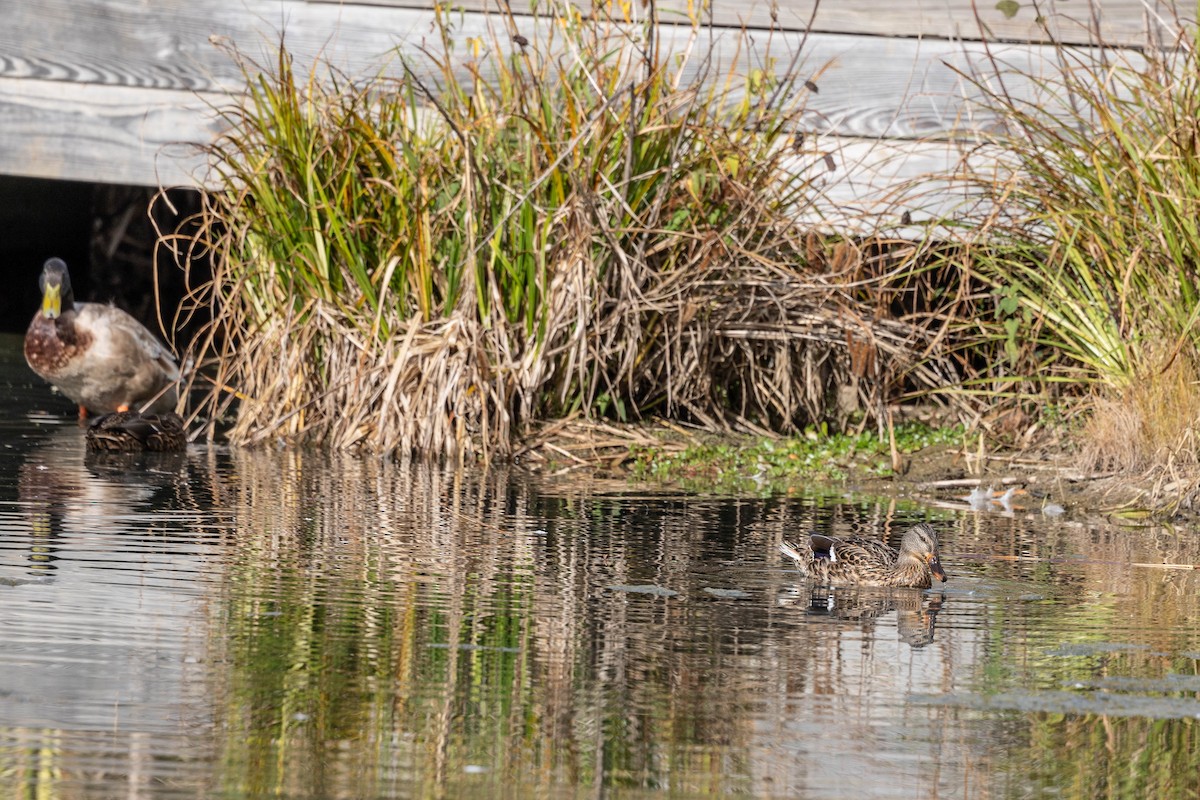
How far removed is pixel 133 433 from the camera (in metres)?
8.34

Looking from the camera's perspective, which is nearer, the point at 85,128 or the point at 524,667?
the point at 524,667

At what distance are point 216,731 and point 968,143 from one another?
25.2 ft

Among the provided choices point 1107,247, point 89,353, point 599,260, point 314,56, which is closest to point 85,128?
point 314,56

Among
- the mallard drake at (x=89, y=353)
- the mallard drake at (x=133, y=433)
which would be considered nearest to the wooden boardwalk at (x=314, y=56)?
the mallard drake at (x=89, y=353)

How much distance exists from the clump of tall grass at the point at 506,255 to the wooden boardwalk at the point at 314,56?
1623mm

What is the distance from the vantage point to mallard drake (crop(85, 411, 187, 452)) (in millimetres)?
8336

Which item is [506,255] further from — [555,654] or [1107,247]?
[555,654]

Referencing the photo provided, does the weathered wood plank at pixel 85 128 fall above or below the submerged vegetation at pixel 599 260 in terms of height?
above

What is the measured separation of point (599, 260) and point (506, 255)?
45 centimetres

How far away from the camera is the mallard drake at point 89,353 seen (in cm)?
980

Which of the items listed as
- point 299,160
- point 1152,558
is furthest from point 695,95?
point 1152,558

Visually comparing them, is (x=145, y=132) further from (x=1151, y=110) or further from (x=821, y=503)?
(x=1151, y=110)

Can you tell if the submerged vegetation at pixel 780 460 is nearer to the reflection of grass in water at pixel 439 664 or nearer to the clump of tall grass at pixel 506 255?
the clump of tall grass at pixel 506 255

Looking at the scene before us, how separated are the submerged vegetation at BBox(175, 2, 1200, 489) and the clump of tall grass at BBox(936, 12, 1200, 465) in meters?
0.03
